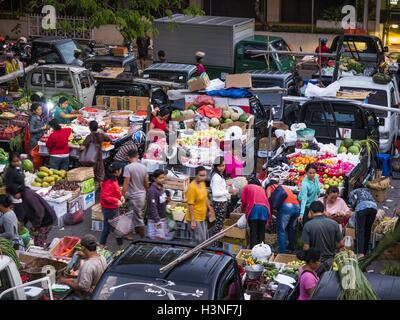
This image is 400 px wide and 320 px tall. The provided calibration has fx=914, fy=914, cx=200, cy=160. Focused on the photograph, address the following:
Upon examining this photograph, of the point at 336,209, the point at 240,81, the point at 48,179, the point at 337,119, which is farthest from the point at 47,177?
the point at 337,119

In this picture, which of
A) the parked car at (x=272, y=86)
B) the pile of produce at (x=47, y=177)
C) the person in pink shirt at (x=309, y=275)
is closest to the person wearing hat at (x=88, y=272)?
the person in pink shirt at (x=309, y=275)

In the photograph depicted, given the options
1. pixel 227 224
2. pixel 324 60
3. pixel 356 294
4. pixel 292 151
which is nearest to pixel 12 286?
pixel 356 294

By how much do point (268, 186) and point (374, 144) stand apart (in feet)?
12.6

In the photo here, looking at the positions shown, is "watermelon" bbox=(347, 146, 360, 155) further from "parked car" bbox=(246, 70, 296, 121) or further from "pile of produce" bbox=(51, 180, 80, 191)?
"pile of produce" bbox=(51, 180, 80, 191)

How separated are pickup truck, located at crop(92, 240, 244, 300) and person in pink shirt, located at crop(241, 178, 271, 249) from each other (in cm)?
354

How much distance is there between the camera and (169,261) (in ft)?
31.1

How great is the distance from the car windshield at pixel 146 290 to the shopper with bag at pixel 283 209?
4.66m

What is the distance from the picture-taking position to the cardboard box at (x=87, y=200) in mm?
15898

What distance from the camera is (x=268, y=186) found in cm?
1399

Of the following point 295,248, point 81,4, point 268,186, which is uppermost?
point 81,4

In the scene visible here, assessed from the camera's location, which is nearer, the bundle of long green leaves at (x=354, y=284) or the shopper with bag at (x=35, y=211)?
the bundle of long green leaves at (x=354, y=284)

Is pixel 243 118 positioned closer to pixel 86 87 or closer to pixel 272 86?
pixel 272 86

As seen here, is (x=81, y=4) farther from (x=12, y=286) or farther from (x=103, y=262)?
(x=12, y=286)

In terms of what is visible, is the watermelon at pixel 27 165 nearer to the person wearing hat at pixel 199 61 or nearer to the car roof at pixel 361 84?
the person wearing hat at pixel 199 61
